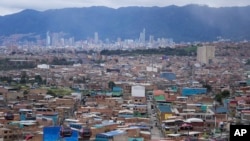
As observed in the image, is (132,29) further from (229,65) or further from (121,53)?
(229,65)

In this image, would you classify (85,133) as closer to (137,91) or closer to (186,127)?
(186,127)

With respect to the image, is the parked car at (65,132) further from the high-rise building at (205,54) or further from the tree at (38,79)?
the high-rise building at (205,54)

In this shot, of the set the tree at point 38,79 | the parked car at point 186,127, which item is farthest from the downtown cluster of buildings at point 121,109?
the tree at point 38,79

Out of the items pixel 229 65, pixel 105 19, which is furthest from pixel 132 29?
pixel 229 65

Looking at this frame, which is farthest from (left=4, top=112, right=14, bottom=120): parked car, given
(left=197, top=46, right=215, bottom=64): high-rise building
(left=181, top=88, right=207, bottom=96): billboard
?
(left=197, top=46, right=215, bottom=64): high-rise building

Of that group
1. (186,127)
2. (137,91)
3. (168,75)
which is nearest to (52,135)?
(186,127)
